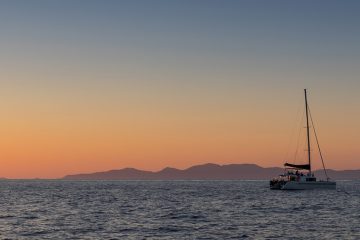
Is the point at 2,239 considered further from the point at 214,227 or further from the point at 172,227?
the point at 214,227

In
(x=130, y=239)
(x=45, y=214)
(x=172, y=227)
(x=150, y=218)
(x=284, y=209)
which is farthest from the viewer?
(x=284, y=209)

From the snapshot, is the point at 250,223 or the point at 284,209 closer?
the point at 250,223

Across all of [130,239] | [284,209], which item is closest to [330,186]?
[284,209]

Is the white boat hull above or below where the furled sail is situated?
below

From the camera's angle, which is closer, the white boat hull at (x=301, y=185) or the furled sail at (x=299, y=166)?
the white boat hull at (x=301, y=185)

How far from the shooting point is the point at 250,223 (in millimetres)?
57594

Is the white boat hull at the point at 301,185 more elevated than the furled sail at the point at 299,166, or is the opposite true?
the furled sail at the point at 299,166

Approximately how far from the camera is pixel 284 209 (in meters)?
75.8

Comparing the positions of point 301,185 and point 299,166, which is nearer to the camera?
point 301,185

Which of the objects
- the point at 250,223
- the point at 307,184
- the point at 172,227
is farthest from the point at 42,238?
the point at 307,184

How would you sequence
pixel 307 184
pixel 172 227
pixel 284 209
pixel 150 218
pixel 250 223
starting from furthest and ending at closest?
pixel 307 184 → pixel 284 209 → pixel 150 218 → pixel 250 223 → pixel 172 227

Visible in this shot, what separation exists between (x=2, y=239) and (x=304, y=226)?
27608mm

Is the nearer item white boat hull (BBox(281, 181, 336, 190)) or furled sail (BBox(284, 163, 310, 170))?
white boat hull (BBox(281, 181, 336, 190))

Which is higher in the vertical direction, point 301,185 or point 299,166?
point 299,166
